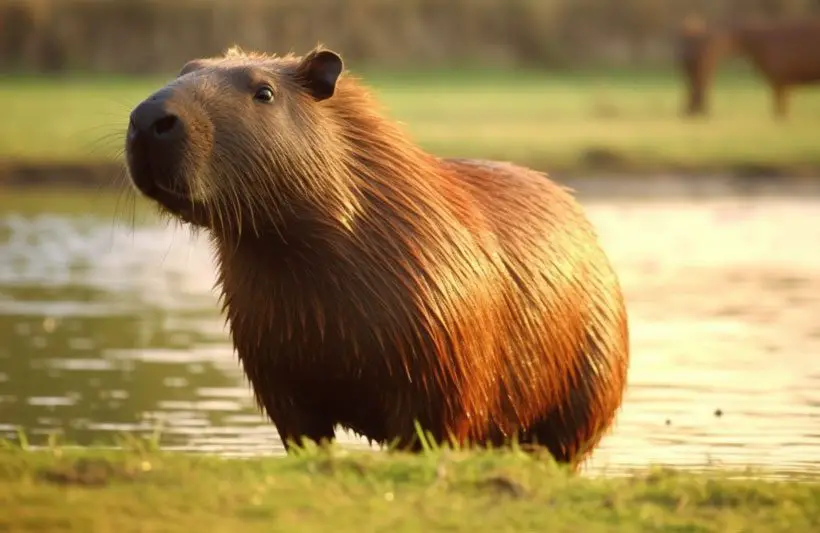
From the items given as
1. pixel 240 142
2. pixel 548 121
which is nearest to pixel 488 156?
pixel 548 121

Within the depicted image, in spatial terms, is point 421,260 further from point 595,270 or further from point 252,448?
point 252,448

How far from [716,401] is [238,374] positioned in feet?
8.25

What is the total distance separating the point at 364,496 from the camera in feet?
17.7

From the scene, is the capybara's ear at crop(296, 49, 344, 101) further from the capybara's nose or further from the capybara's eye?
the capybara's nose

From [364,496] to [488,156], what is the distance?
52.7ft

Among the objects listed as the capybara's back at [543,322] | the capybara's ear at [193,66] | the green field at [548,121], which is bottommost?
the green field at [548,121]

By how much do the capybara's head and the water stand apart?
2.76 feet

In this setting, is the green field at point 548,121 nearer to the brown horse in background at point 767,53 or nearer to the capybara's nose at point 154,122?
the brown horse in background at point 767,53

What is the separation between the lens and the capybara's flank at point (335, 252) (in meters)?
6.27

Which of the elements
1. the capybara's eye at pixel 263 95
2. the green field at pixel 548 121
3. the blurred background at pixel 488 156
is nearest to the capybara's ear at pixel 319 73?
the capybara's eye at pixel 263 95

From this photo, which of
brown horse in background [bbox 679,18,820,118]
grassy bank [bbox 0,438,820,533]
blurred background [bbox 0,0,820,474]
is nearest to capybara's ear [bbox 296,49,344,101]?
blurred background [bbox 0,0,820,474]

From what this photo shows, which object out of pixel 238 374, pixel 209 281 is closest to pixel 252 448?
pixel 238 374

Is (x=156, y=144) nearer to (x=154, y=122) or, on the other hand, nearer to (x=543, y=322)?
(x=154, y=122)

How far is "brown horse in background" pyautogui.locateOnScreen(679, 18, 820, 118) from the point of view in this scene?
29.5m
